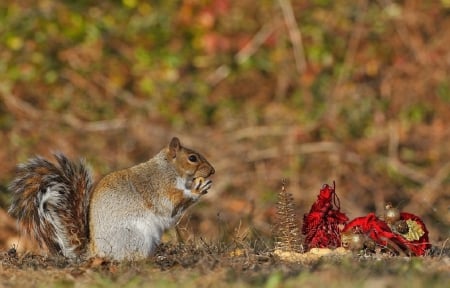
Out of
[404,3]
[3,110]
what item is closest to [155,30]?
[3,110]

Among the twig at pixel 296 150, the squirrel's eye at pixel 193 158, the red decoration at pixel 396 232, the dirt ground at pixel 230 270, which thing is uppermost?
the twig at pixel 296 150

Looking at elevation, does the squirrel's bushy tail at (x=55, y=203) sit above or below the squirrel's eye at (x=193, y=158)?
below

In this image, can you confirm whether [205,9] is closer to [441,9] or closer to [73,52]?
[73,52]

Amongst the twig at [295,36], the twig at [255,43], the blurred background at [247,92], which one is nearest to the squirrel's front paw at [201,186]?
the blurred background at [247,92]

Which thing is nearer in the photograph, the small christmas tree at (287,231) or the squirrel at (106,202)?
the squirrel at (106,202)

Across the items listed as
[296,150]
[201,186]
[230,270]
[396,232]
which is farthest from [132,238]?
[296,150]

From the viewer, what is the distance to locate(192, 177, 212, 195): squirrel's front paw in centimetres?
428

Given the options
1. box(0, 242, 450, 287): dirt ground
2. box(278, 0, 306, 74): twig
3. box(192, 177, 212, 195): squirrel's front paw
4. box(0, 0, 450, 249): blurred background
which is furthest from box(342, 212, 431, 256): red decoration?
box(278, 0, 306, 74): twig

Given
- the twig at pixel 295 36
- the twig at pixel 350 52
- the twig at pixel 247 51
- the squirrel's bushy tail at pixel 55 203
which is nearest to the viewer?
the squirrel's bushy tail at pixel 55 203

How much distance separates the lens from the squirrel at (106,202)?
13.5 feet

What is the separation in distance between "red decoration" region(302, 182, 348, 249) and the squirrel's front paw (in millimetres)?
530

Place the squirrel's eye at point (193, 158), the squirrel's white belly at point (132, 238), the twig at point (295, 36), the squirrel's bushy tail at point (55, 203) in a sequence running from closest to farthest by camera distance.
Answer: the squirrel's white belly at point (132, 238)
the squirrel's bushy tail at point (55, 203)
the squirrel's eye at point (193, 158)
the twig at point (295, 36)

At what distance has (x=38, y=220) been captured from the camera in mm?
4285

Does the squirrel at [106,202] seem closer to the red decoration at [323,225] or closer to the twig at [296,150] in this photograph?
the red decoration at [323,225]
